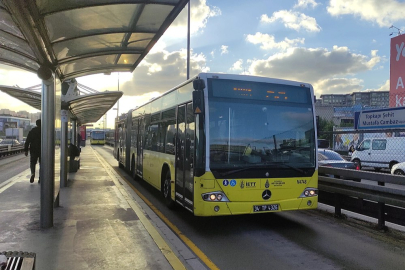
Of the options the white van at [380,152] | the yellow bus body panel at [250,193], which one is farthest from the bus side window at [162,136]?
the white van at [380,152]

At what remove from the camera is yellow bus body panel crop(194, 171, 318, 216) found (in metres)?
6.45

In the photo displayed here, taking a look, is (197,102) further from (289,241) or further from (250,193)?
(289,241)

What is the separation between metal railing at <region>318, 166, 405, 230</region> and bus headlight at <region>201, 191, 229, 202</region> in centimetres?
285

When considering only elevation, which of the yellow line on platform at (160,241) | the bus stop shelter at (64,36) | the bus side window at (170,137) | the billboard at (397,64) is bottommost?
the yellow line on platform at (160,241)

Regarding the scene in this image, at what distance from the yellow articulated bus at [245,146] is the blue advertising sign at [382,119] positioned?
6.14 ft

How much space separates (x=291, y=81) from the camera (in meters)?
7.53

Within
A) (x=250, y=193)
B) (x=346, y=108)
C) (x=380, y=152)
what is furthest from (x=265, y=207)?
(x=380, y=152)

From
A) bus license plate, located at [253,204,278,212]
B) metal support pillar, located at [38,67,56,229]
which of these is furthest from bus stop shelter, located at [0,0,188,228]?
bus license plate, located at [253,204,278,212]

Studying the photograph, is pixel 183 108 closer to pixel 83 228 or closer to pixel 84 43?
pixel 84 43

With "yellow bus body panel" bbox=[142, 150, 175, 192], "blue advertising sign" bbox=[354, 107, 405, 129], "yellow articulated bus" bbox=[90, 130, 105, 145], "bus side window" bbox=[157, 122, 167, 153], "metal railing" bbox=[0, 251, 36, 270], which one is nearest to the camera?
"metal railing" bbox=[0, 251, 36, 270]

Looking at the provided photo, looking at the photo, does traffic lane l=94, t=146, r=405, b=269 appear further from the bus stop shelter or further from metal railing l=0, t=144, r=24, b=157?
metal railing l=0, t=144, r=24, b=157

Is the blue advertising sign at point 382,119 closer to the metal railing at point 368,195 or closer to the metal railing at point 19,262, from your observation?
the metal railing at point 368,195

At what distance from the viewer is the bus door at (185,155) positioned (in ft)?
23.0

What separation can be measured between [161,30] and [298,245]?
14.5 ft
